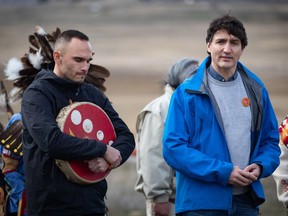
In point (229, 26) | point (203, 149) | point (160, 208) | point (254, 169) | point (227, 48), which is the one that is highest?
point (229, 26)

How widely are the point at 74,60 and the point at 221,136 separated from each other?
0.93 m

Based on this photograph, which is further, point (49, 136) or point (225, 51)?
point (225, 51)

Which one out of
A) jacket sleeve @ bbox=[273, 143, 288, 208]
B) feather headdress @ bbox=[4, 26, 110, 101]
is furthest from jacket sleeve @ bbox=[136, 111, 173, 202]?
jacket sleeve @ bbox=[273, 143, 288, 208]

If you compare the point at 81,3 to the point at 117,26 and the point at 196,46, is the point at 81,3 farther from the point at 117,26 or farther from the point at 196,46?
the point at 196,46

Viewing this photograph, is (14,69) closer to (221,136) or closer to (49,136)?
(49,136)

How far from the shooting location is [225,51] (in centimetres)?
482

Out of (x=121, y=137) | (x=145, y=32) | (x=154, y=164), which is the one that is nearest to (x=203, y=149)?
(x=121, y=137)

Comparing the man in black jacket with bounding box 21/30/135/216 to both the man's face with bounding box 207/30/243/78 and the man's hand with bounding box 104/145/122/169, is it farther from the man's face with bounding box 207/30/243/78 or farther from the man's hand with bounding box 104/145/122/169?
the man's face with bounding box 207/30/243/78

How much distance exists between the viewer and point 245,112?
15.8ft

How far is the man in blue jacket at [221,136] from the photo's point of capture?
466cm

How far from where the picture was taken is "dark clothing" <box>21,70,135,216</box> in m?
4.46

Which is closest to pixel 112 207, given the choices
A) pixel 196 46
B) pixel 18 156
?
pixel 18 156

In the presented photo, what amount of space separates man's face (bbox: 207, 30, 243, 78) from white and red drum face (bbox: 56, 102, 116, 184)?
0.72 m

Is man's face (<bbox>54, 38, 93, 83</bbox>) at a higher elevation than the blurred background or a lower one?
lower
